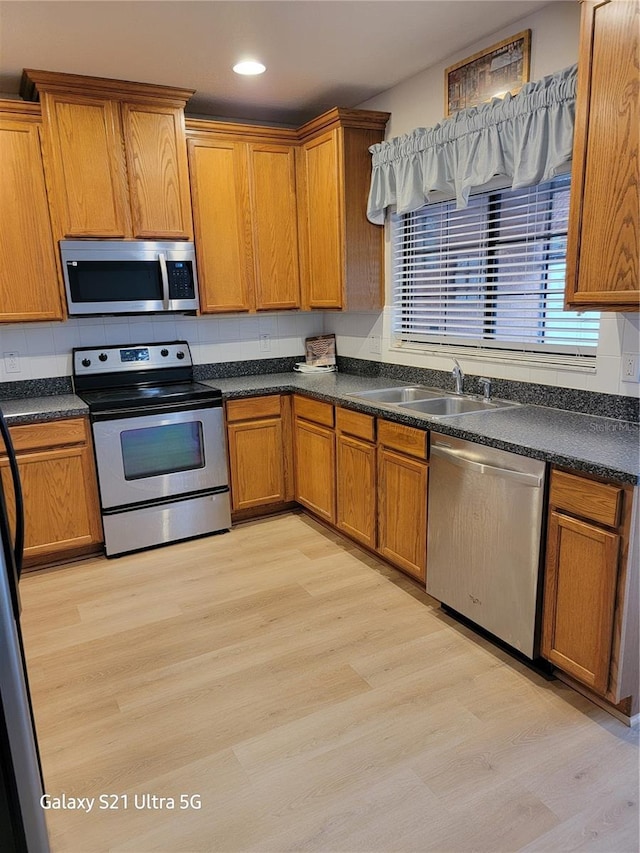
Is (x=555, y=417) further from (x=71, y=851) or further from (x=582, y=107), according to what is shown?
(x=71, y=851)

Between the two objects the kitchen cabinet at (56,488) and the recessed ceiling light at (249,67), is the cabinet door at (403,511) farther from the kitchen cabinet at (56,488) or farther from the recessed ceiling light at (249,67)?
the recessed ceiling light at (249,67)

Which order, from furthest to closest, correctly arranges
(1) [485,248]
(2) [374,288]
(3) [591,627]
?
(2) [374,288] < (1) [485,248] < (3) [591,627]

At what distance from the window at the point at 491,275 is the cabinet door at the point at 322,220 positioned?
37 centimetres

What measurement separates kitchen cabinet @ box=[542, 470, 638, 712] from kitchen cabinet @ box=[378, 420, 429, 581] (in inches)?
28.3

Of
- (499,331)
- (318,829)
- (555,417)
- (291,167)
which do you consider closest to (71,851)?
(318,829)

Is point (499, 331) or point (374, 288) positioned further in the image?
point (374, 288)

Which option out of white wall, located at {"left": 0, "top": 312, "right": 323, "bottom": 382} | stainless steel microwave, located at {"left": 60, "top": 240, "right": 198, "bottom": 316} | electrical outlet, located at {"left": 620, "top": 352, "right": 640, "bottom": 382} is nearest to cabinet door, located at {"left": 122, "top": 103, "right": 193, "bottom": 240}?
stainless steel microwave, located at {"left": 60, "top": 240, "right": 198, "bottom": 316}

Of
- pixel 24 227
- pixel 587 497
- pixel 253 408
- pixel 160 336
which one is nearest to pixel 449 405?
pixel 253 408

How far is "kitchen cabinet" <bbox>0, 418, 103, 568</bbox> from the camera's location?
3.04 meters

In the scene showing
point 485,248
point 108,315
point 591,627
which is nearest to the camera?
point 591,627

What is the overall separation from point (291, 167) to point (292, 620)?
2814 mm

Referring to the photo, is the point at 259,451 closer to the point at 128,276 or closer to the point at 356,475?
the point at 356,475

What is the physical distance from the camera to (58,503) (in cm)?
317

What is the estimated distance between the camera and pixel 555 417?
2.53 m
